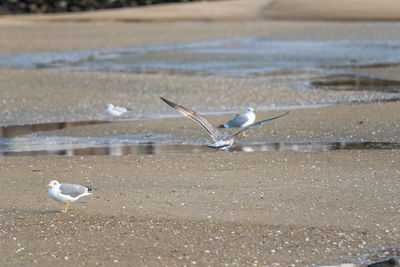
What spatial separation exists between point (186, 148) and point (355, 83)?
9292 millimetres

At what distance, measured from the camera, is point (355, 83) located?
72.7ft

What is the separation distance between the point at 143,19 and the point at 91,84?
2788 cm

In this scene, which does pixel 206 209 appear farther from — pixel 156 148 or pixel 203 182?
pixel 156 148

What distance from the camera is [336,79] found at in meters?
23.2

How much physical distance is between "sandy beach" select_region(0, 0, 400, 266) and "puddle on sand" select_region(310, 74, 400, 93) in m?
0.48

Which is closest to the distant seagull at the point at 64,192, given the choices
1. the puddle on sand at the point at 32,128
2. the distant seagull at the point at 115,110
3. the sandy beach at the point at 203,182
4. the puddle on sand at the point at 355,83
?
the sandy beach at the point at 203,182

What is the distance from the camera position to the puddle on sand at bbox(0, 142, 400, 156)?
13.8 m

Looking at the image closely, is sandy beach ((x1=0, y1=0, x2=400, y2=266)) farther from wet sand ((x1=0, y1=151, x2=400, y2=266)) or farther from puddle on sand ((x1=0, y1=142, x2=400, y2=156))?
puddle on sand ((x1=0, y1=142, x2=400, y2=156))

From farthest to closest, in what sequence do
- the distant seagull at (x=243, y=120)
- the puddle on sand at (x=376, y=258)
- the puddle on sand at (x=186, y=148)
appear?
the distant seagull at (x=243, y=120)
the puddle on sand at (x=186, y=148)
the puddle on sand at (x=376, y=258)

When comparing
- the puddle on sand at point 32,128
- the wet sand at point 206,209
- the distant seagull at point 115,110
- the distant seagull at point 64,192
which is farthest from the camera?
the distant seagull at point 115,110

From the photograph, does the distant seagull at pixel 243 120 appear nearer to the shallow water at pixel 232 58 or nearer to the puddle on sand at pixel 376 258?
the puddle on sand at pixel 376 258

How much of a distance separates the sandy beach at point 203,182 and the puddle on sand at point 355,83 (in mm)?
475

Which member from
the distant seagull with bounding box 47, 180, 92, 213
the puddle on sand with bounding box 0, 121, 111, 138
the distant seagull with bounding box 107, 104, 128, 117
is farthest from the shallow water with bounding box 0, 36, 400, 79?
the distant seagull with bounding box 47, 180, 92, 213

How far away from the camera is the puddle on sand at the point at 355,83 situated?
21031 millimetres
